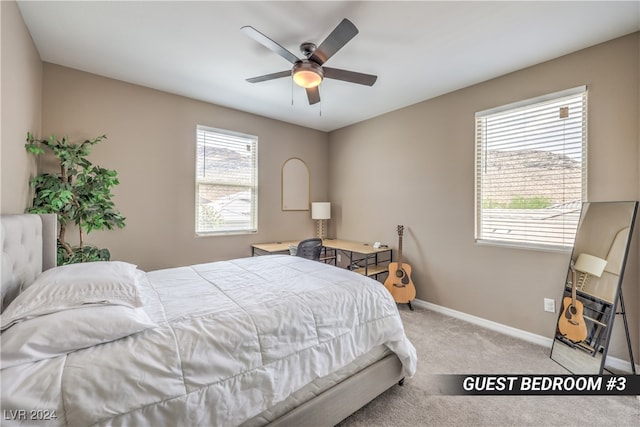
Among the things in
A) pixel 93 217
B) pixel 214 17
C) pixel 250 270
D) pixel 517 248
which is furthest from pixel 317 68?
pixel 517 248

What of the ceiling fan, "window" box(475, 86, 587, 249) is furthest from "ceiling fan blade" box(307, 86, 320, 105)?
"window" box(475, 86, 587, 249)

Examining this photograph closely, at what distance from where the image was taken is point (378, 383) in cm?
168

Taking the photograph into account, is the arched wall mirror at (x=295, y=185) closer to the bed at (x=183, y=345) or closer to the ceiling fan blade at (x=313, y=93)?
the ceiling fan blade at (x=313, y=93)

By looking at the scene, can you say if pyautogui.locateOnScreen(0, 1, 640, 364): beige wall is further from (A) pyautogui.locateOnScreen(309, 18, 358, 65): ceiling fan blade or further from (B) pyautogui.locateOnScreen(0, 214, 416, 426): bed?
(A) pyautogui.locateOnScreen(309, 18, 358, 65): ceiling fan blade

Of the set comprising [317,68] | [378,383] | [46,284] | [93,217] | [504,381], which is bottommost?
[504,381]

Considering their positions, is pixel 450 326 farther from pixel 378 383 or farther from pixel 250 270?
pixel 250 270

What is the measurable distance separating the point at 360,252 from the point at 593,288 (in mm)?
2200

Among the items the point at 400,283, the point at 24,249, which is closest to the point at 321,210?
the point at 400,283

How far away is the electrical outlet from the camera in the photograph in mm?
2480

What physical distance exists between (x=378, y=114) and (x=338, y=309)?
3.29 meters

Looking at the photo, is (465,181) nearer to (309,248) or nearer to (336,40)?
(309,248)

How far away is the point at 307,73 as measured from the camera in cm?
206

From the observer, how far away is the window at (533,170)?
7.92 ft

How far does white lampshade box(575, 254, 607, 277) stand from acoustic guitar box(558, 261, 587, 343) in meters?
0.06
